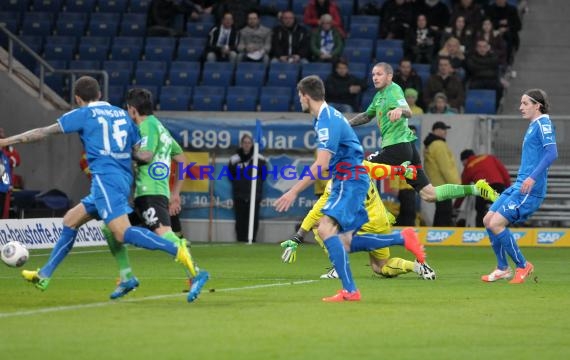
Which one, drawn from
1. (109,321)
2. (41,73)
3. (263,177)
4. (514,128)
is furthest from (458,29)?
(109,321)

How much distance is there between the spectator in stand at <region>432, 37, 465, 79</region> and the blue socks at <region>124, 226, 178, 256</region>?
15360 millimetres

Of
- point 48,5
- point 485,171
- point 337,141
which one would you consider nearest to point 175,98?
point 48,5

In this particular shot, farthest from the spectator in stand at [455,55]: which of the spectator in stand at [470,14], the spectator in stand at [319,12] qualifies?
the spectator in stand at [319,12]

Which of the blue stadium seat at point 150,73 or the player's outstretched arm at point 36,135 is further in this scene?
the blue stadium seat at point 150,73

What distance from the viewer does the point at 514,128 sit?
24016 millimetres

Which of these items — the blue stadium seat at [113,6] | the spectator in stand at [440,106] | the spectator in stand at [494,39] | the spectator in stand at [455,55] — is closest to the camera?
the spectator in stand at [440,106]

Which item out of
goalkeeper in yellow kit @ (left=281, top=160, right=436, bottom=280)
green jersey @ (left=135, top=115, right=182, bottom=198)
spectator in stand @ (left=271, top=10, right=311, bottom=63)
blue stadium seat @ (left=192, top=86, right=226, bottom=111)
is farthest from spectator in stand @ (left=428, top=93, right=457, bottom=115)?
green jersey @ (left=135, top=115, right=182, bottom=198)

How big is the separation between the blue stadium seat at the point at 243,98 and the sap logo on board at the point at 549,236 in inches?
256

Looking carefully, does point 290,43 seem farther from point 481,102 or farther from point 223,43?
point 481,102

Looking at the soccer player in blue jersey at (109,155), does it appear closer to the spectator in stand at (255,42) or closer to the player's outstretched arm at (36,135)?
the player's outstretched arm at (36,135)

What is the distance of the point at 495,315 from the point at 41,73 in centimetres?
1691

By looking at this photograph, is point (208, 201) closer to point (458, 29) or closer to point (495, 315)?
point (458, 29)

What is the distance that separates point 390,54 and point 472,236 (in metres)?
4.75

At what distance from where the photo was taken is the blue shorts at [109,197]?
1081 centimetres
